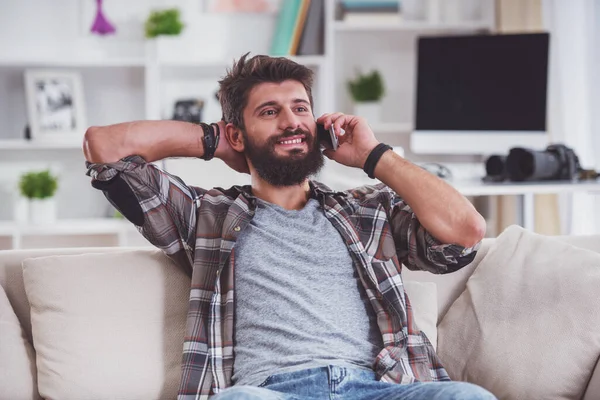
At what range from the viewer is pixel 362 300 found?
182cm

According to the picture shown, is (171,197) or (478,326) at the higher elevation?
(171,197)

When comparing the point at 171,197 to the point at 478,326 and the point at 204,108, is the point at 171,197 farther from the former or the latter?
the point at 204,108

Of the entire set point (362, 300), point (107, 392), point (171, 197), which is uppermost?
point (171, 197)

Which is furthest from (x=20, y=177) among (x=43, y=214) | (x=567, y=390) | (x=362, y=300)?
(x=567, y=390)

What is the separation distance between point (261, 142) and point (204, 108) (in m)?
2.48

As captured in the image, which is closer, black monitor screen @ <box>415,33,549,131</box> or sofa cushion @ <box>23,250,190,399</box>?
sofa cushion @ <box>23,250,190,399</box>

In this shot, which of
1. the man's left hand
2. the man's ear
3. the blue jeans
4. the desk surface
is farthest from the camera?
the desk surface

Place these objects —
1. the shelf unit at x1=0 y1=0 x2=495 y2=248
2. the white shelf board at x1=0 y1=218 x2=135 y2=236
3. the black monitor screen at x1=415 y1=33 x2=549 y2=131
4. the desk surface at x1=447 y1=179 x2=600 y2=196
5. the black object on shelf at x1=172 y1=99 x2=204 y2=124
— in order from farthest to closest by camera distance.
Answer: the black object on shelf at x1=172 y1=99 x2=204 y2=124
the shelf unit at x1=0 y1=0 x2=495 y2=248
the white shelf board at x1=0 y1=218 x2=135 y2=236
the black monitor screen at x1=415 y1=33 x2=549 y2=131
the desk surface at x1=447 y1=179 x2=600 y2=196

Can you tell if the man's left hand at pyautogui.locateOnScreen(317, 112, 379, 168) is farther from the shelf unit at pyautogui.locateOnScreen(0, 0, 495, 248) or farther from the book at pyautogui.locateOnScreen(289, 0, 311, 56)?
the book at pyautogui.locateOnScreen(289, 0, 311, 56)

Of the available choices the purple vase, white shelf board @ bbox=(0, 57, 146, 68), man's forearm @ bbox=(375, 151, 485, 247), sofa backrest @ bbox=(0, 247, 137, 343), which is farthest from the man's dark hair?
the purple vase

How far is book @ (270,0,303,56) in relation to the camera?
4.20 metres

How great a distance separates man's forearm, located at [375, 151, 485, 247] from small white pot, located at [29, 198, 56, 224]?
261cm

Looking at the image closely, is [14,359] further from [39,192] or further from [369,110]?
[369,110]

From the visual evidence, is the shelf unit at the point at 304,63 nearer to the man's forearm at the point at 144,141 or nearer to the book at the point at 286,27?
the book at the point at 286,27
